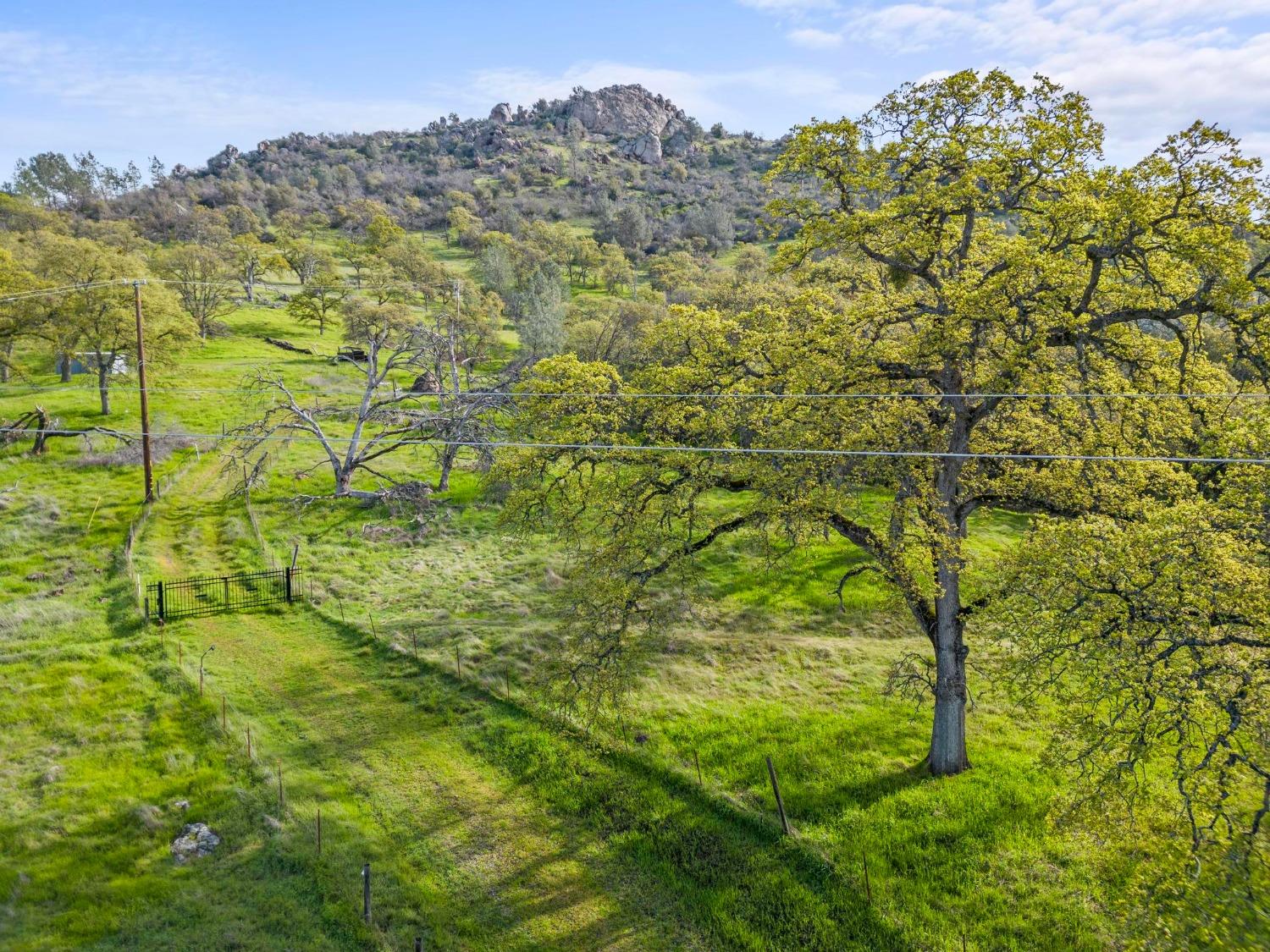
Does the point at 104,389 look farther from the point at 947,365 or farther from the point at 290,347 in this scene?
the point at 947,365

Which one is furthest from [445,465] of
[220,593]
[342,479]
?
[220,593]

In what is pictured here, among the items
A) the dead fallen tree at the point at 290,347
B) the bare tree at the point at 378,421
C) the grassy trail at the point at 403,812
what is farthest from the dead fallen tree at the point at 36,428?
the dead fallen tree at the point at 290,347

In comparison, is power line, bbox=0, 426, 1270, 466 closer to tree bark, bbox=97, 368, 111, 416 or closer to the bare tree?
the bare tree

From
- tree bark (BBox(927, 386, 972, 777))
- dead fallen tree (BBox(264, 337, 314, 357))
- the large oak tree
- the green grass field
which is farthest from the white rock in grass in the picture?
dead fallen tree (BBox(264, 337, 314, 357))

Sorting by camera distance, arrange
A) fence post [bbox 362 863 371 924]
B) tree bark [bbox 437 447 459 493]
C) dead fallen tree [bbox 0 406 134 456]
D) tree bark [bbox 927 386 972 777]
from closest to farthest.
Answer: fence post [bbox 362 863 371 924] → tree bark [bbox 927 386 972 777] → tree bark [bbox 437 447 459 493] → dead fallen tree [bbox 0 406 134 456]

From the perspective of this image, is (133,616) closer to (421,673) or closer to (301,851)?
(421,673)

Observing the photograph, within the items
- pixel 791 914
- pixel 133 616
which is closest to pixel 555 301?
pixel 133 616

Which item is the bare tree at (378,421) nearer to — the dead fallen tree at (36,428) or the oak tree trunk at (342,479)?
the oak tree trunk at (342,479)
